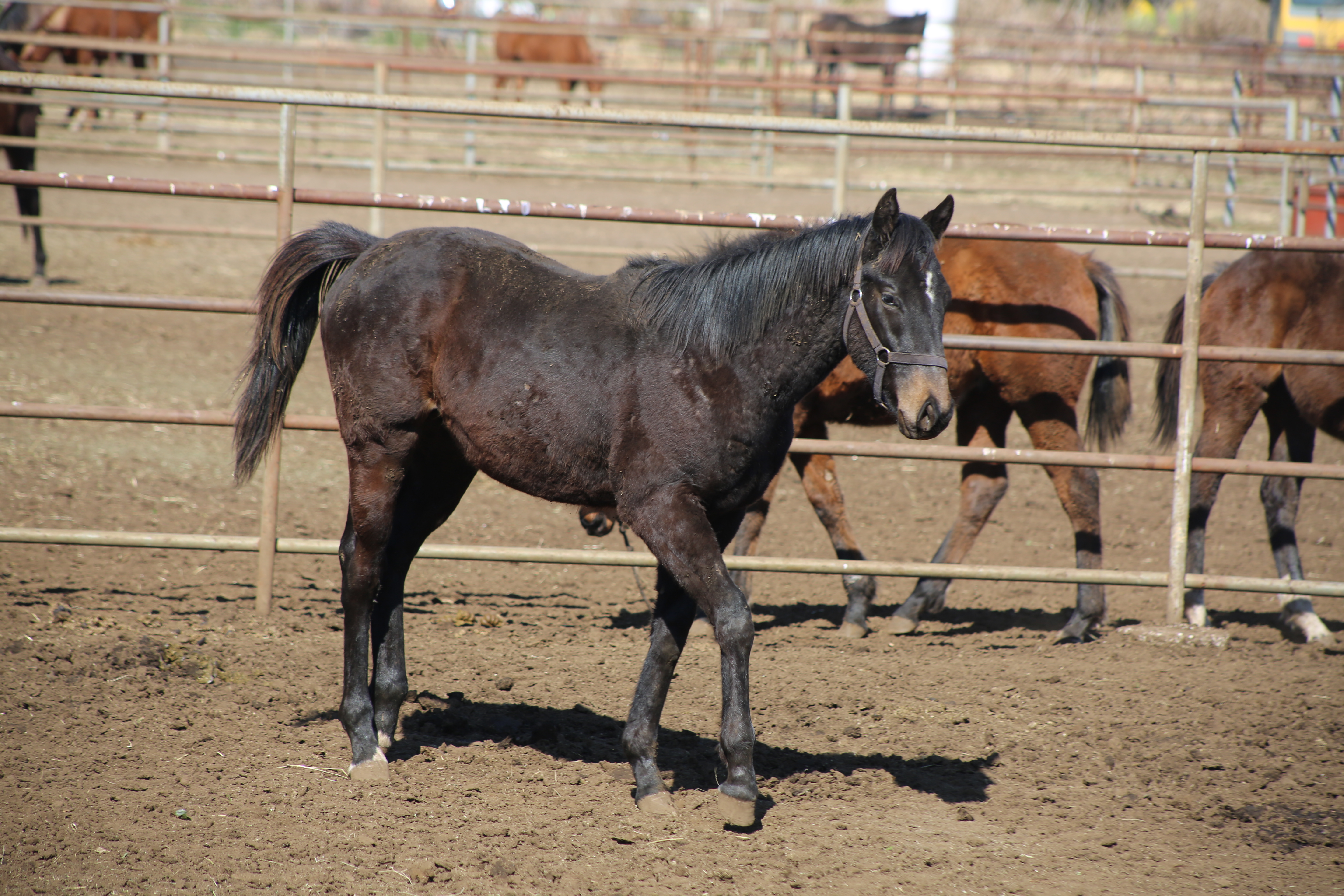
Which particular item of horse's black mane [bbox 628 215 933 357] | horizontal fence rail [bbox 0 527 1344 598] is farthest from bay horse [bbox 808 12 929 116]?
horse's black mane [bbox 628 215 933 357]

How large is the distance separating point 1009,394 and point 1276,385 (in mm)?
1431

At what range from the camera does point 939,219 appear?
288 cm

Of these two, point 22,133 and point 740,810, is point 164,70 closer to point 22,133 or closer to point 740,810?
point 22,133

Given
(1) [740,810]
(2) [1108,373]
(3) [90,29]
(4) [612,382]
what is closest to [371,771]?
(1) [740,810]

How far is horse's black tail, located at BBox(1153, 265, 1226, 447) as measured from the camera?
5.53 meters

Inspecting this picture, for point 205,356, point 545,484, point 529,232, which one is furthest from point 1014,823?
point 529,232

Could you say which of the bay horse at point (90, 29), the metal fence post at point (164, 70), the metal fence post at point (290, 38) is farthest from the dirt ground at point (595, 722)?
the bay horse at point (90, 29)

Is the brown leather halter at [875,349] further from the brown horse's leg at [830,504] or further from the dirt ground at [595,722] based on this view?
the brown horse's leg at [830,504]

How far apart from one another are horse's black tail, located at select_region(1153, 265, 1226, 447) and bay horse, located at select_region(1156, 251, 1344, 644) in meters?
0.04

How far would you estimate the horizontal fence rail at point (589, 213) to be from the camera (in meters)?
4.08

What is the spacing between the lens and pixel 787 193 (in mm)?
14406

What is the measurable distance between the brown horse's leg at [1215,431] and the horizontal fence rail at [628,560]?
89cm

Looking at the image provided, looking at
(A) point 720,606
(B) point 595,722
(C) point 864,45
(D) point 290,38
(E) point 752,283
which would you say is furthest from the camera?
(C) point 864,45

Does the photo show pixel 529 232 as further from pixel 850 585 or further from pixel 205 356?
pixel 850 585
